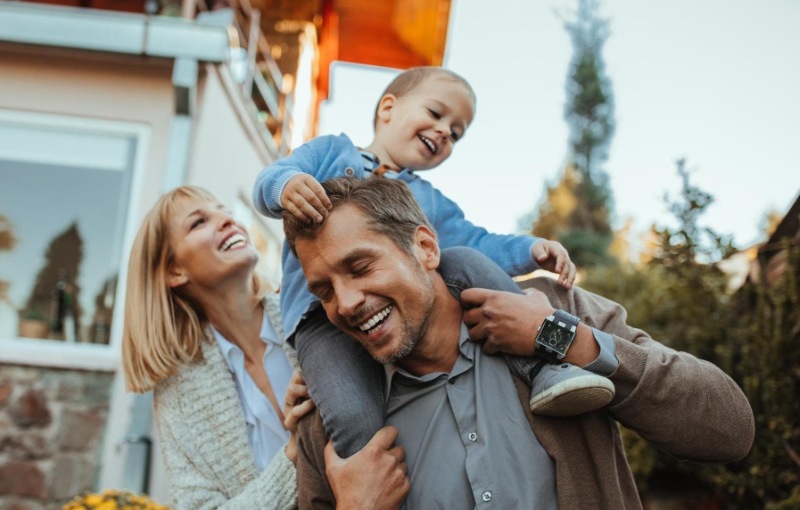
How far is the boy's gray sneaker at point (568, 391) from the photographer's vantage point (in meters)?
1.57

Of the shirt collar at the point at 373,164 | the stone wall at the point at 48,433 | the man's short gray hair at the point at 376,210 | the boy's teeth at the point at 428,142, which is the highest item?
the boy's teeth at the point at 428,142

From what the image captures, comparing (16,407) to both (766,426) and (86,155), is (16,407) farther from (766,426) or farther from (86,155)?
(766,426)

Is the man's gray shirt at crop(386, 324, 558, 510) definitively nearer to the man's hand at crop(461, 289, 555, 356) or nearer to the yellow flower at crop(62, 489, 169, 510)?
the man's hand at crop(461, 289, 555, 356)

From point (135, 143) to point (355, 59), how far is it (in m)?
7.89

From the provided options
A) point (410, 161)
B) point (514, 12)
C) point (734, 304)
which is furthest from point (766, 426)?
point (514, 12)

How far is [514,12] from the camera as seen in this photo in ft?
54.5

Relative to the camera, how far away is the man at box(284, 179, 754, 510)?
1.66 metres

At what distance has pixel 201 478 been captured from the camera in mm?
2354

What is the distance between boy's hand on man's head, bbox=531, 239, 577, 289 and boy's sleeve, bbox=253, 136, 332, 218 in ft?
2.49

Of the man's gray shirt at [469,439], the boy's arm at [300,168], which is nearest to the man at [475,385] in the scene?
the man's gray shirt at [469,439]

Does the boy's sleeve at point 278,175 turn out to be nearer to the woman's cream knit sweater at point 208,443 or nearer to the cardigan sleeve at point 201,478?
the woman's cream knit sweater at point 208,443

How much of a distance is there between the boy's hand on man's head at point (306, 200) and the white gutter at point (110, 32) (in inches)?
137

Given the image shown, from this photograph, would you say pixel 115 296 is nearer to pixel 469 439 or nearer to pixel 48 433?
pixel 48 433

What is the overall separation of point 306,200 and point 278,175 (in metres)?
0.20
